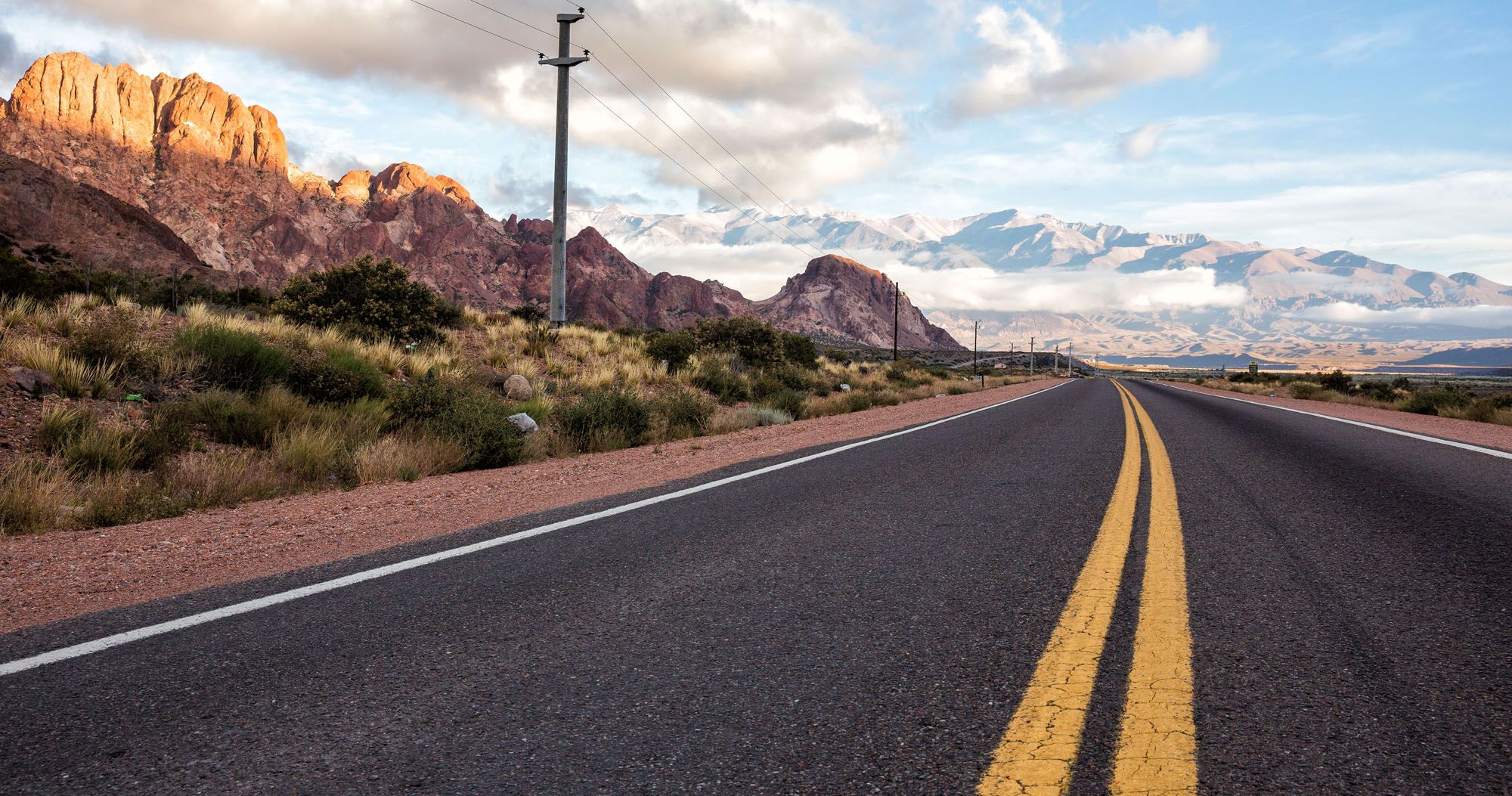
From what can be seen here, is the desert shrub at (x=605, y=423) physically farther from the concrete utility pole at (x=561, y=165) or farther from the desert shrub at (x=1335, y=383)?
the desert shrub at (x=1335, y=383)

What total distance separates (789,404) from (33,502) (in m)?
14.2

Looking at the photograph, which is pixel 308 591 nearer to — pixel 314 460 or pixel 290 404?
pixel 314 460

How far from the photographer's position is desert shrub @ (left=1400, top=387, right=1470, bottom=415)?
59.8 feet

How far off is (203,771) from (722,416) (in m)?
13.1

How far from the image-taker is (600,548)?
472 centimetres

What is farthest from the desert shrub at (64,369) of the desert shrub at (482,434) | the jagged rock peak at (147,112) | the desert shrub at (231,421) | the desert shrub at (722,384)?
the jagged rock peak at (147,112)

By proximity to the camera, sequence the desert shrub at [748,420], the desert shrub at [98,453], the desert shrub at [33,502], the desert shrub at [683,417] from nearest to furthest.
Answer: the desert shrub at [33,502] → the desert shrub at [98,453] → the desert shrub at [683,417] → the desert shrub at [748,420]

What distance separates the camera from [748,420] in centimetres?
1541

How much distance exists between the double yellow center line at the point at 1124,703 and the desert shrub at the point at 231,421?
9481mm

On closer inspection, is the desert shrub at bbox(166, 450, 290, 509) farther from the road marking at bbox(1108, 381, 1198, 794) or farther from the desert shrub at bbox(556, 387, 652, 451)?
the road marking at bbox(1108, 381, 1198, 794)

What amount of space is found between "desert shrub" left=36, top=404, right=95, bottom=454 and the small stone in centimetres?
472

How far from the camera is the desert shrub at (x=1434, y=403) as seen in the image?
18219 millimetres

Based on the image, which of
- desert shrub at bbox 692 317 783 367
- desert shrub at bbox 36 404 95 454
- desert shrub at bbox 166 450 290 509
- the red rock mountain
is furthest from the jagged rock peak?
desert shrub at bbox 166 450 290 509

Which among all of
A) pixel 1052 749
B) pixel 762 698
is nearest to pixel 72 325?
pixel 762 698
